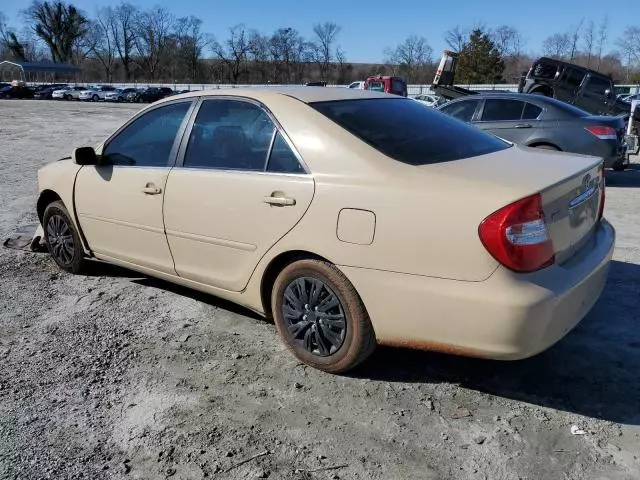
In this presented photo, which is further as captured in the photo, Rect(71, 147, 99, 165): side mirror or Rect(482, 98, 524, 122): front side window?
Rect(482, 98, 524, 122): front side window

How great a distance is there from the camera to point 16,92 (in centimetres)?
6166

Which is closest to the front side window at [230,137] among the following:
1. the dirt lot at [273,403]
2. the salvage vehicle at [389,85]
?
the dirt lot at [273,403]

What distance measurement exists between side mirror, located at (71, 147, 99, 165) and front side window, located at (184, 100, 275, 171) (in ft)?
3.34

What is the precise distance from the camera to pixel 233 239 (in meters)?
3.41

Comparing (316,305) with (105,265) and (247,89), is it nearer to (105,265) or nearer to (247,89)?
(247,89)

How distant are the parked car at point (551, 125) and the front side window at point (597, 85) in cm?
696

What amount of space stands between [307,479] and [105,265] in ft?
11.4

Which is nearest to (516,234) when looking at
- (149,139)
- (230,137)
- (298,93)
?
(298,93)

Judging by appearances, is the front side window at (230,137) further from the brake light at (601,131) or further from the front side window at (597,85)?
the front side window at (597,85)

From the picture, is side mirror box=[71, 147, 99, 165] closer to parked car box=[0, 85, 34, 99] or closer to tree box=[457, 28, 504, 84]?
tree box=[457, 28, 504, 84]

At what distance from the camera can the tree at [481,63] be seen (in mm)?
62156

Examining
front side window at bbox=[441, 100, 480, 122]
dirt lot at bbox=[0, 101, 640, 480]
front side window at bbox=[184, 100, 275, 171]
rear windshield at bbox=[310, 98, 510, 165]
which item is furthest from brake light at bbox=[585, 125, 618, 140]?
front side window at bbox=[184, 100, 275, 171]

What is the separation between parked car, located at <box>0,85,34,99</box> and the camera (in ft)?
199

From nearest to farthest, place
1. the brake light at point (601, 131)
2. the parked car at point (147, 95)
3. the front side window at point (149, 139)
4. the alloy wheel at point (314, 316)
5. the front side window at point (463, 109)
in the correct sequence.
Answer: the alloy wheel at point (314, 316), the front side window at point (149, 139), the brake light at point (601, 131), the front side window at point (463, 109), the parked car at point (147, 95)
